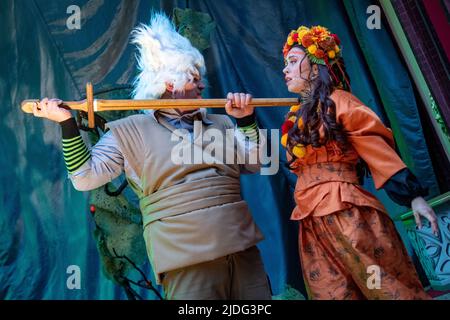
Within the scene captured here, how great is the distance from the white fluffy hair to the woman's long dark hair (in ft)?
2.04

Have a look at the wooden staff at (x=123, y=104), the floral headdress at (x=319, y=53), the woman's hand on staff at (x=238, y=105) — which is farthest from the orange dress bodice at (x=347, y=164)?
the wooden staff at (x=123, y=104)

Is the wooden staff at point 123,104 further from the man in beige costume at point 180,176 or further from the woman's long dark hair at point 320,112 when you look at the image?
the woman's long dark hair at point 320,112

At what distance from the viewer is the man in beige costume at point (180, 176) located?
3.16 m

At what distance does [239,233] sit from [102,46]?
6.36ft

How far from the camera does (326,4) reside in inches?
185

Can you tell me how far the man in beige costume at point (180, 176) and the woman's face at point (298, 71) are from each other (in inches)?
13.3

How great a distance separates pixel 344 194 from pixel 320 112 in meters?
0.45

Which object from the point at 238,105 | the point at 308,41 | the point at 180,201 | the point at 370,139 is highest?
the point at 308,41

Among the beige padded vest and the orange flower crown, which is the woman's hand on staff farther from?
the orange flower crown

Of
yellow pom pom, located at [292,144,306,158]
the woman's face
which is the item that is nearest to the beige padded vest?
yellow pom pom, located at [292,144,306,158]

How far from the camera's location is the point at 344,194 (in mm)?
3328

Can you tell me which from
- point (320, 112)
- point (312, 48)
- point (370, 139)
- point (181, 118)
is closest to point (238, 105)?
point (181, 118)

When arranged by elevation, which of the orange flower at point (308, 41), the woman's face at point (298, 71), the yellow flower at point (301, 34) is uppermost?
the yellow flower at point (301, 34)

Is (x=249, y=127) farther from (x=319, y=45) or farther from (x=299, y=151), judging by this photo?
(x=319, y=45)
